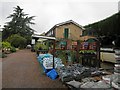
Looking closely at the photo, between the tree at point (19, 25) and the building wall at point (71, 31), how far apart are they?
18.1 metres

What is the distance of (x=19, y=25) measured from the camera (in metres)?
43.1

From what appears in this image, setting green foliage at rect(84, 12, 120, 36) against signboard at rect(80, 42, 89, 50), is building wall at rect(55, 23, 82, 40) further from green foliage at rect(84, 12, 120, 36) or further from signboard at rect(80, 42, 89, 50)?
signboard at rect(80, 42, 89, 50)

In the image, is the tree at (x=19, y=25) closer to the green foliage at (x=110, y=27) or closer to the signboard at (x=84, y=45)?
the green foliage at (x=110, y=27)

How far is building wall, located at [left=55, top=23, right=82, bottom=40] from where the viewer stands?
24.6 metres

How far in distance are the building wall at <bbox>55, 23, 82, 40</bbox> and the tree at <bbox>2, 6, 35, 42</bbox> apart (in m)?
18.1

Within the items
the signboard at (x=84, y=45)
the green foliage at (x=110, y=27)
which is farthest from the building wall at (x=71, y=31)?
the signboard at (x=84, y=45)

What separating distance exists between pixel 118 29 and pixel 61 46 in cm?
428

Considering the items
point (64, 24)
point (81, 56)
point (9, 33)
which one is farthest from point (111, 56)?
point (9, 33)

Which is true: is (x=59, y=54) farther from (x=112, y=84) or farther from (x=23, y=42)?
(x=23, y=42)

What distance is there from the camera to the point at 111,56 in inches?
442

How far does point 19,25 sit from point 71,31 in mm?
21566

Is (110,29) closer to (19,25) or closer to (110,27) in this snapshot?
(110,27)

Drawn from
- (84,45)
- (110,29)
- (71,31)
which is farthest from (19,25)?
(84,45)

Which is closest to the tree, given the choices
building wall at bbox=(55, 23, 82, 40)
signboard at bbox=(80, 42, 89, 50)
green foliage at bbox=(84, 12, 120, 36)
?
building wall at bbox=(55, 23, 82, 40)
